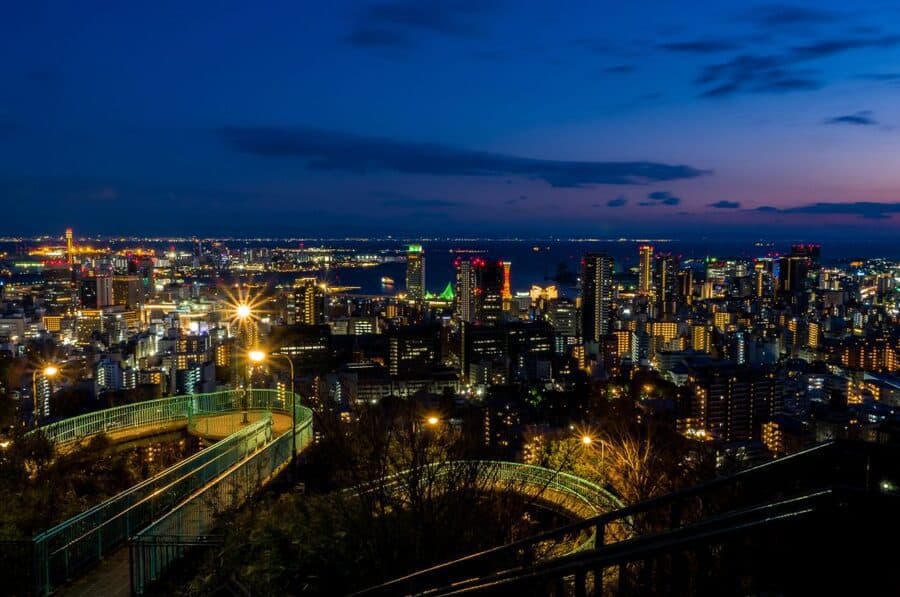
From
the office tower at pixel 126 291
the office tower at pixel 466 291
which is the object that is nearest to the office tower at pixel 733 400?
the office tower at pixel 466 291

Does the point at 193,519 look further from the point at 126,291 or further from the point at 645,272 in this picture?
the point at 645,272

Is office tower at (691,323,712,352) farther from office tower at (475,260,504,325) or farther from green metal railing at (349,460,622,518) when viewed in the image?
green metal railing at (349,460,622,518)

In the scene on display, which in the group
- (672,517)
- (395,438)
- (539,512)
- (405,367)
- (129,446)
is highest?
(672,517)

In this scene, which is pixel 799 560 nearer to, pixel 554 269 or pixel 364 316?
pixel 364 316

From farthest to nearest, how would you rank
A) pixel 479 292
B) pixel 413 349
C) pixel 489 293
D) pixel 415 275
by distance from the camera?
pixel 415 275, pixel 479 292, pixel 489 293, pixel 413 349

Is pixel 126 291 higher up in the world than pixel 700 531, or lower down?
lower down

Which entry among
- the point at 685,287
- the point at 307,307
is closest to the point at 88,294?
the point at 307,307

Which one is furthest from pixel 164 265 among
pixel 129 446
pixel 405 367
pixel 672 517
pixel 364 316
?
pixel 672 517

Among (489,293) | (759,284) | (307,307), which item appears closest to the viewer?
(307,307)
